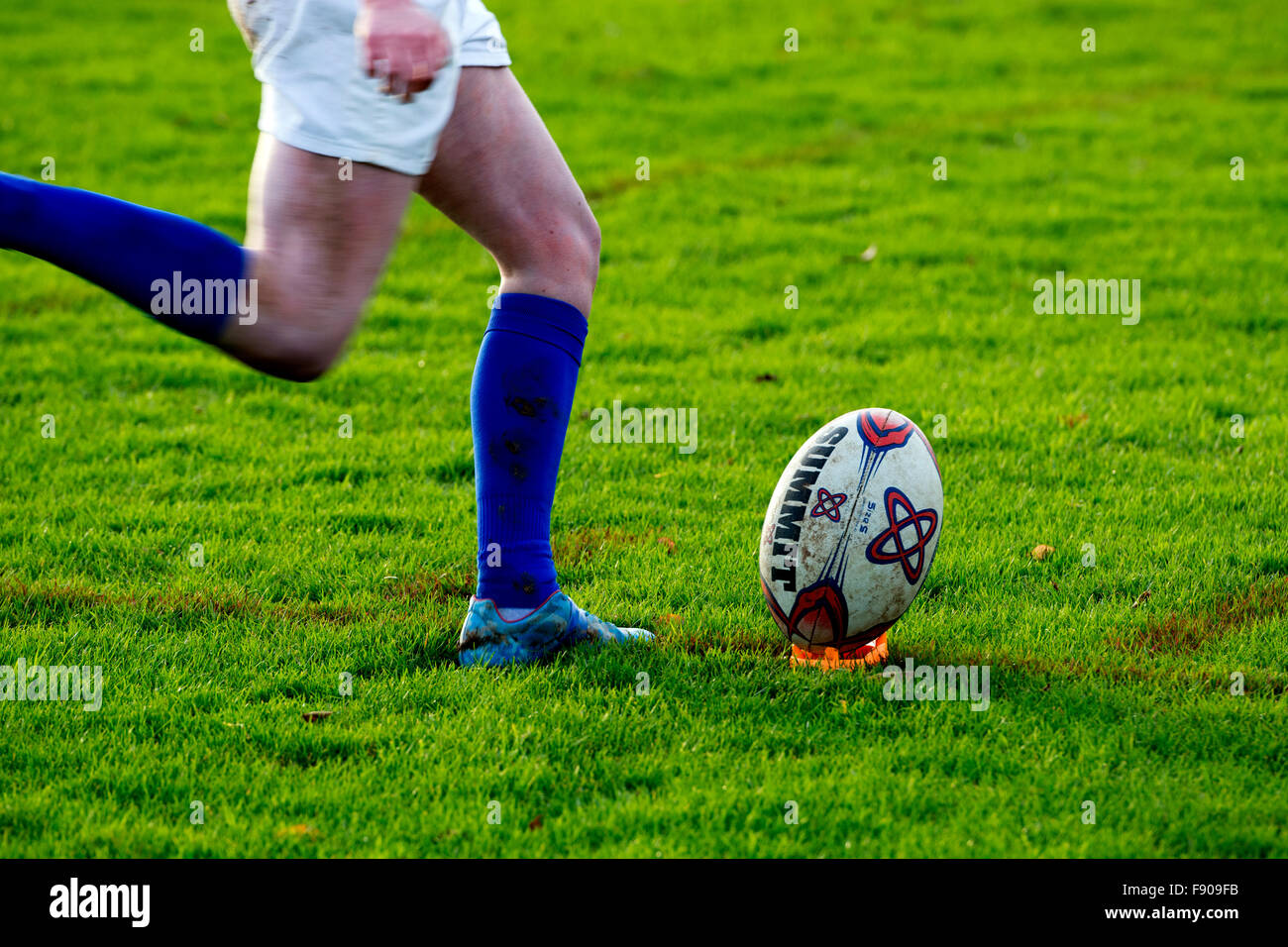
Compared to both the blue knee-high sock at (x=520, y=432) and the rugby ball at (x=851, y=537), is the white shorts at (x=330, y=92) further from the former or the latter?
the rugby ball at (x=851, y=537)

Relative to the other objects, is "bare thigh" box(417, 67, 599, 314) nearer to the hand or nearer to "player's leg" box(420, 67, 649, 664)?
"player's leg" box(420, 67, 649, 664)

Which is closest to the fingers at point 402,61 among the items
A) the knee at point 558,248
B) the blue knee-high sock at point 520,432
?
the knee at point 558,248

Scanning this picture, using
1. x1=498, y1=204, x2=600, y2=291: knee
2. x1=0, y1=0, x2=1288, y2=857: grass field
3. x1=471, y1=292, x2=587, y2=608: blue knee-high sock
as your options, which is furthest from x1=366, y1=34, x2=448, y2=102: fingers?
x1=0, y1=0, x2=1288, y2=857: grass field

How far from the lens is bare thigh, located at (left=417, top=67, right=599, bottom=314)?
11.1 ft

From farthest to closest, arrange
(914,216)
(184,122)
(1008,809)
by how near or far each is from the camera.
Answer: (184,122) → (914,216) → (1008,809)

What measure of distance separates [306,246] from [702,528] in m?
2.37

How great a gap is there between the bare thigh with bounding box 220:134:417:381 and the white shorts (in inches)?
1.7

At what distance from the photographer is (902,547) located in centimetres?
377
